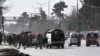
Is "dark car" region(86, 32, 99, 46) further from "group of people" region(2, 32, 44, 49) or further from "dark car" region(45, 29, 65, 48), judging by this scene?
"group of people" region(2, 32, 44, 49)

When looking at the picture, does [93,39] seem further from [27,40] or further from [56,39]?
[27,40]

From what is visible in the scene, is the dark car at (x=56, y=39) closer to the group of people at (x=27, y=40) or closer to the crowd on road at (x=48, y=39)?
the crowd on road at (x=48, y=39)

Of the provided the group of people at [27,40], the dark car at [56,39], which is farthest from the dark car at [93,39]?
the group of people at [27,40]

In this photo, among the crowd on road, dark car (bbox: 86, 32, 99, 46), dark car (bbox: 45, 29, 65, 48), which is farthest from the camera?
dark car (bbox: 86, 32, 99, 46)

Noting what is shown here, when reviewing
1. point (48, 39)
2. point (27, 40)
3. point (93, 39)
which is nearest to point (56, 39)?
point (48, 39)

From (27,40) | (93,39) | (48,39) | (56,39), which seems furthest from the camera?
(93,39)

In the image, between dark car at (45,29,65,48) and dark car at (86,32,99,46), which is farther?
dark car at (86,32,99,46)

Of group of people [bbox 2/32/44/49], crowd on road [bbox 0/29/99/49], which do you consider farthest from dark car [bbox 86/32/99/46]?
group of people [bbox 2/32/44/49]

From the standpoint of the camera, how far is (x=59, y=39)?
58156 mm

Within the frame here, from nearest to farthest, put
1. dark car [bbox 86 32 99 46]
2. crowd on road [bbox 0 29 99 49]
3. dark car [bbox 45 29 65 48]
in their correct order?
1. crowd on road [bbox 0 29 99 49]
2. dark car [bbox 45 29 65 48]
3. dark car [bbox 86 32 99 46]

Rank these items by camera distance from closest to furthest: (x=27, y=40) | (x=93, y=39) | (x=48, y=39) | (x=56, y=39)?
(x=27, y=40)
(x=56, y=39)
(x=48, y=39)
(x=93, y=39)

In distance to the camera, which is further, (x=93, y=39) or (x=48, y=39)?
(x=93, y=39)

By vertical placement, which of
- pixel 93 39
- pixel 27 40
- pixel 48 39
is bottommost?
pixel 93 39

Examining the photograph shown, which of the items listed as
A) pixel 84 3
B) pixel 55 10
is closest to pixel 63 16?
pixel 55 10
